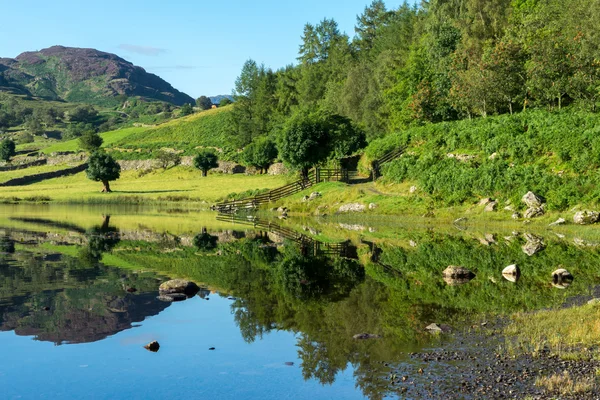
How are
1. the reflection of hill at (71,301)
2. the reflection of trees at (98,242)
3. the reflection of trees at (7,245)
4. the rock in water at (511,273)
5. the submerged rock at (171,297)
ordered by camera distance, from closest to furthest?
the reflection of hill at (71,301) → the submerged rock at (171,297) → the rock in water at (511,273) → the reflection of trees at (98,242) → the reflection of trees at (7,245)

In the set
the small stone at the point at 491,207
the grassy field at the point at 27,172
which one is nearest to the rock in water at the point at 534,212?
the small stone at the point at 491,207

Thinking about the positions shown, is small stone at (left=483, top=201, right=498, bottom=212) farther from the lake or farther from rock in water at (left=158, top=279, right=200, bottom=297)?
rock in water at (left=158, top=279, right=200, bottom=297)

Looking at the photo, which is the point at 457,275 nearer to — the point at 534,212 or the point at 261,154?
the point at 534,212

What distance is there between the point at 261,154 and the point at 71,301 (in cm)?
7682

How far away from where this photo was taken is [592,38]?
2095 inches

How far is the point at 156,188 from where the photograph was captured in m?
91.6

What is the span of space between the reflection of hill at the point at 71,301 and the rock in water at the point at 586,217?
28.8 m

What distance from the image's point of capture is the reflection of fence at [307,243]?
34.2 metres

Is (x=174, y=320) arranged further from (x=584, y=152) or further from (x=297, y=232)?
(x=584, y=152)

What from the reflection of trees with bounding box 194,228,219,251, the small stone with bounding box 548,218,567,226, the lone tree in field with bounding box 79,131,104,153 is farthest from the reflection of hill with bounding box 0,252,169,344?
the lone tree in field with bounding box 79,131,104,153

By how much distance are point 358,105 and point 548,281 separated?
68.9 meters

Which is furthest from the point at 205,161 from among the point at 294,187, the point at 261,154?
the point at 294,187

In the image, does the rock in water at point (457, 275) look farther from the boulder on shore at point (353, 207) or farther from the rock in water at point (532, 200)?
the boulder on shore at point (353, 207)

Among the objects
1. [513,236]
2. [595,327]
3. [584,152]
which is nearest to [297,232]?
[513,236]
